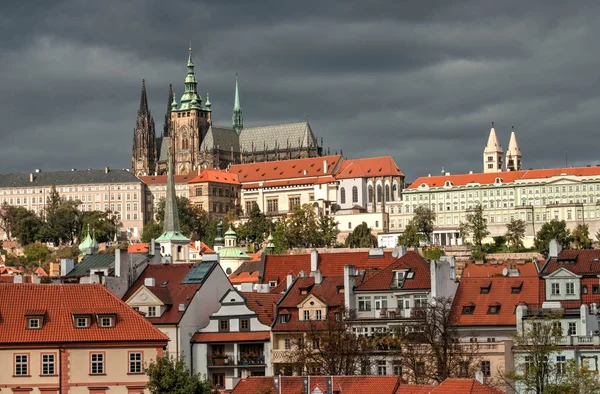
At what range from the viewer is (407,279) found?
8219cm

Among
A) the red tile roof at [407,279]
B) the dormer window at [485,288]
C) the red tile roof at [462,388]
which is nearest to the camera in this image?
the red tile roof at [462,388]

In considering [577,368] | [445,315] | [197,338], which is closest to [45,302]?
[197,338]

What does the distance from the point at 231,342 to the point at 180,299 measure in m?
4.17

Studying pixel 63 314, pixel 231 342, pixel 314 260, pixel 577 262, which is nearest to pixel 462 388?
pixel 63 314

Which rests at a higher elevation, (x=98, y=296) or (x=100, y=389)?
(x=98, y=296)

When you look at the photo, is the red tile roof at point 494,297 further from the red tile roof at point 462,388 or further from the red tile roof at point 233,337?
the red tile roof at point 462,388

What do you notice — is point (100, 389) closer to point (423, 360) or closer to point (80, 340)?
point (80, 340)

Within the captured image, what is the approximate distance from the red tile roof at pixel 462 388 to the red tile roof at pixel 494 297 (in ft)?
59.5

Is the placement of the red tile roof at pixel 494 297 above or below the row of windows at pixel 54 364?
above

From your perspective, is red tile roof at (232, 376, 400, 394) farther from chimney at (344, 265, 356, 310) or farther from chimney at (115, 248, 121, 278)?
chimney at (115, 248, 121, 278)

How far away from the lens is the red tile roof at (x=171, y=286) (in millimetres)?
84000

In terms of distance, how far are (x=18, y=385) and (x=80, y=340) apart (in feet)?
11.6

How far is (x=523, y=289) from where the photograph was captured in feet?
258

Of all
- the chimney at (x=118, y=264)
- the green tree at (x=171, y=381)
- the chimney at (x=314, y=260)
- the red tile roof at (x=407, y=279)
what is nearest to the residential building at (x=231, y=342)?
the red tile roof at (x=407, y=279)
